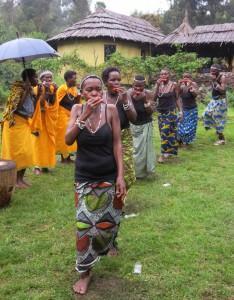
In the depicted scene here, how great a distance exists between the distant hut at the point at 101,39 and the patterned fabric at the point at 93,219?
19419 millimetres

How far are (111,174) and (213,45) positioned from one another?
21.0 metres

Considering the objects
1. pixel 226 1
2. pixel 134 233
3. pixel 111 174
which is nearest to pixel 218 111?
pixel 134 233

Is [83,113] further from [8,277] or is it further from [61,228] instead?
[61,228]

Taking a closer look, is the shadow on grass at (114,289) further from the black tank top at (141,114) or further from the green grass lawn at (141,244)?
the black tank top at (141,114)

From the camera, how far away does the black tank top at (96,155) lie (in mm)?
3607

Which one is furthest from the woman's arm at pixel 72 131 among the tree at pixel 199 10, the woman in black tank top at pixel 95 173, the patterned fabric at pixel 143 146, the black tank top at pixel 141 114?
the tree at pixel 199 10

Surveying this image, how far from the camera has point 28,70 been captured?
6.61 m

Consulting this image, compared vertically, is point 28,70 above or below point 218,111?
above

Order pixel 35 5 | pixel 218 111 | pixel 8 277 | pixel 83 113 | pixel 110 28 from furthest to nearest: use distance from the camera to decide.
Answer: pixel 35 5 → pixel 110 28 → pixel 218 111 → pixel 8 277 → pixel 83 113

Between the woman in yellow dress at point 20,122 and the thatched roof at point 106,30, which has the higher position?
the thatched roof at point 106,30

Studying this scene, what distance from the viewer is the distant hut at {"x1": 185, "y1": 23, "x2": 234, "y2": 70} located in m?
22.3

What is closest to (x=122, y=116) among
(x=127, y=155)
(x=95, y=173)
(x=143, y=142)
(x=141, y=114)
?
(x=127, y=155)

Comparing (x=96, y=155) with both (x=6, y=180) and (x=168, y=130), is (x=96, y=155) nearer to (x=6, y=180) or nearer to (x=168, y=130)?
(x=6, y=180)

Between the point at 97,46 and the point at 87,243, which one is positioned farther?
the point at 97,46
